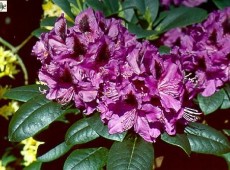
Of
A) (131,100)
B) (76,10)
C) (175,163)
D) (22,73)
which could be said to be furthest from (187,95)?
(22,73)

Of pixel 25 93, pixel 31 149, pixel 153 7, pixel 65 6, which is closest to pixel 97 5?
pixel 65 6

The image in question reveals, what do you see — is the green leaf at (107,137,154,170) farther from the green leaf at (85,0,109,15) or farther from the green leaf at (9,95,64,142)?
the green leaf at (85,0,109,15)

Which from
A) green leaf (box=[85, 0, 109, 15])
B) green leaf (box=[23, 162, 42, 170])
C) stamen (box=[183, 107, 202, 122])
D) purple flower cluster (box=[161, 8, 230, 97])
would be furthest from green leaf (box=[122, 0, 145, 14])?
green leaf (box=[23, 162, 42, 170])

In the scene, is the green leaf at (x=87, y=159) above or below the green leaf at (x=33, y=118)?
below

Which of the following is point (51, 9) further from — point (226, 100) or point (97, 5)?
point (226, 100)

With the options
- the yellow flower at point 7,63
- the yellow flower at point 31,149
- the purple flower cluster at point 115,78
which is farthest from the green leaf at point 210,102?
the yellow flower at point 7,63

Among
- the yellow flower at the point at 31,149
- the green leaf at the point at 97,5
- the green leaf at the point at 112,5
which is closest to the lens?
the green leaf at the point at 97,5

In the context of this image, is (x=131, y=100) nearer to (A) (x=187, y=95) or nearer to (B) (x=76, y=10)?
(A) (x=187, y=95)

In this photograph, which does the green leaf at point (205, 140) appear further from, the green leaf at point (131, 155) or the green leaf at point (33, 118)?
the green leaf at point (33, 118)
